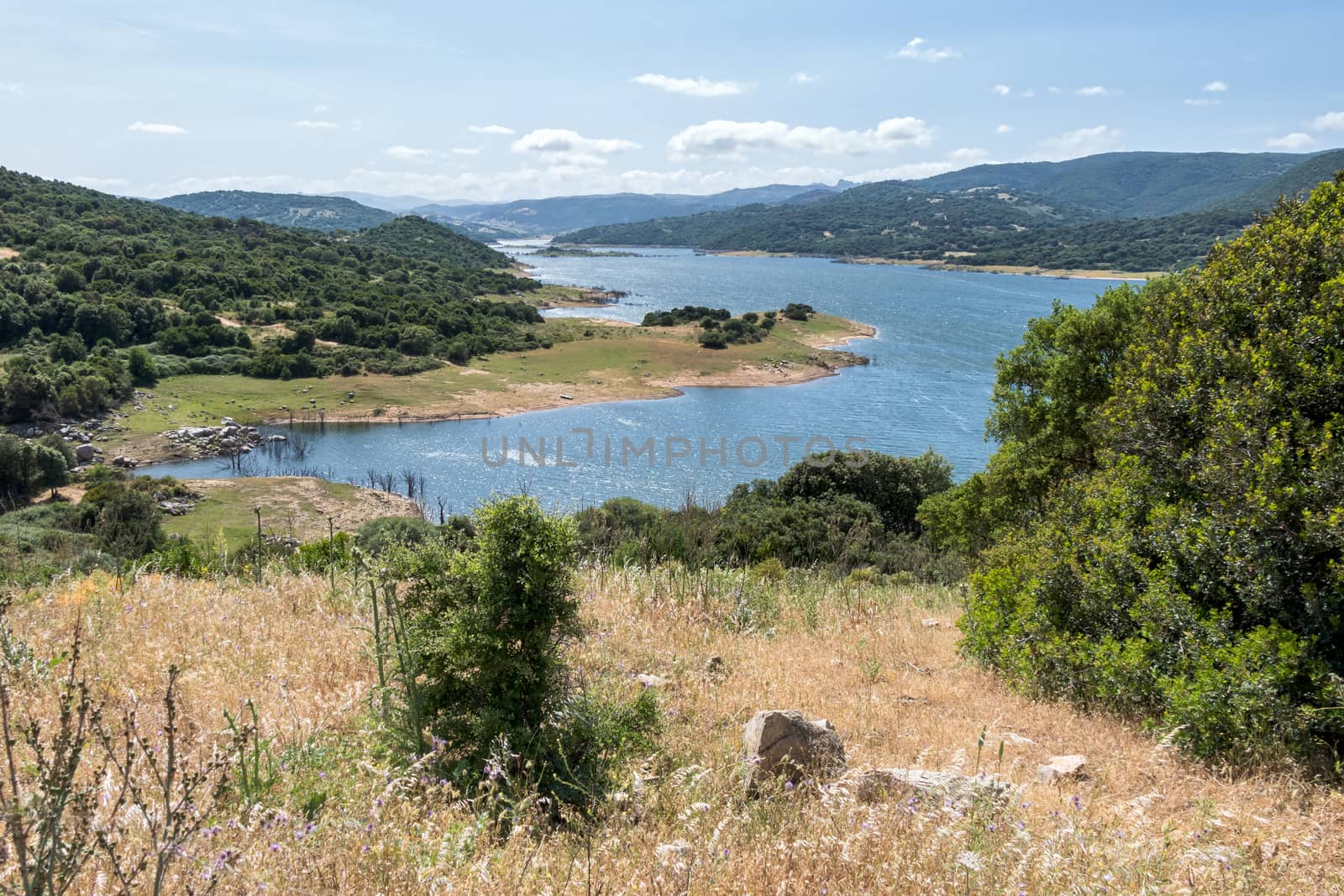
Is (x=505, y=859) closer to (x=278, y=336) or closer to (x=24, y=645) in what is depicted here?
(x=24, y=645)

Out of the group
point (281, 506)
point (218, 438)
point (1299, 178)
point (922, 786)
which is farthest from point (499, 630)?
point (1299, 178)

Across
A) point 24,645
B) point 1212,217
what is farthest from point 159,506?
point 1212,217

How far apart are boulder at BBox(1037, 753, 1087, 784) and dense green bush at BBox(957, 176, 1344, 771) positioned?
0.59m

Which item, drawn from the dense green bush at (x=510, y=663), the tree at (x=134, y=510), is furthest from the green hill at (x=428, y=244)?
the dense green bush at (x=510, y=663)

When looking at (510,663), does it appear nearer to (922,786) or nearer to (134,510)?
(922,786)

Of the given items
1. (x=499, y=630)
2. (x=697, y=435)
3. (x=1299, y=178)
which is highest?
(x=1299, y=178)

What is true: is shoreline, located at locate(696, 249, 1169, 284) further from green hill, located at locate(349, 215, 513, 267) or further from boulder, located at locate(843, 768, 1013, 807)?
boulder, located at locate(843, 768, 1013, 807)

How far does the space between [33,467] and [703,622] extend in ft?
124

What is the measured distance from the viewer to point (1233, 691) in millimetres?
4551

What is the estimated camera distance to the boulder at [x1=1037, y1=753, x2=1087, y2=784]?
411 centimetres

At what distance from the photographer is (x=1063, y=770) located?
13.6ft

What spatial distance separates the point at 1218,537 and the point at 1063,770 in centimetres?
209

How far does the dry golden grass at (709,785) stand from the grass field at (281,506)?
2507 centimetres

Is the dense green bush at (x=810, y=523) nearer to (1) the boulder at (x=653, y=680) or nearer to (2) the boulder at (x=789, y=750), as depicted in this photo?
(1) the boulder at (x=653, y=680)
